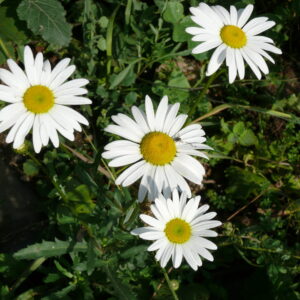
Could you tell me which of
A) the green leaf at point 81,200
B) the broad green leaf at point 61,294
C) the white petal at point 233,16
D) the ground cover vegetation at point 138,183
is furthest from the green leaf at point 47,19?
the broad green leaf at point 61,294

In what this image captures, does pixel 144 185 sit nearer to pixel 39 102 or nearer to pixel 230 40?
pixel 39 102

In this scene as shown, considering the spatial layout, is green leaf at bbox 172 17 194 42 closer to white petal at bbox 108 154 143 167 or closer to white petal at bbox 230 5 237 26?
white petal at bbox 230 5 237 26

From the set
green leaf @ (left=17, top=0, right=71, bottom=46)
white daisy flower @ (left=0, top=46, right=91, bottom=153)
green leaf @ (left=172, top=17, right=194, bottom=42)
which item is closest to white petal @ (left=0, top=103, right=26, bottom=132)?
white daisy flower @ (left=0, top=46, right=91, bottom=153)

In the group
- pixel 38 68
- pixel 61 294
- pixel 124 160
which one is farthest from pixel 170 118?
pixel 61 294

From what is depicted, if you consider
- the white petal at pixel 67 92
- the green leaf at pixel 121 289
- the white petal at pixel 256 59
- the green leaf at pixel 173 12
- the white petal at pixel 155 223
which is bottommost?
the green leaf at pixel 121 289

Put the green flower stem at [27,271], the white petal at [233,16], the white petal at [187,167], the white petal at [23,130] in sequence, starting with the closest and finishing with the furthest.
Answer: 1. the white petal at [23,130]
2. the white petal at [187,167]
3. the white petal at [233,16]
4. the green flower stem at [27,271]

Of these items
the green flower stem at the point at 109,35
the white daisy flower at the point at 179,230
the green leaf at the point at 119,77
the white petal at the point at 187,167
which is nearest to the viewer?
the white petal at the point at 187,167

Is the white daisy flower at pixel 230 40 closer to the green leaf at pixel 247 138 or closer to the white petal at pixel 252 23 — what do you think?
the white petal at pixel 252 23

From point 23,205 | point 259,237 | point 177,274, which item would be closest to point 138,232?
point 177,274
